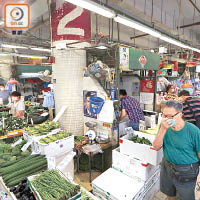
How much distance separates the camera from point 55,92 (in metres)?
4.83

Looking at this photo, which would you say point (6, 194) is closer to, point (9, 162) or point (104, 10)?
point (9, 162)

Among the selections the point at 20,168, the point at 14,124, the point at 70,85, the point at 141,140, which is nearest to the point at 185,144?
the point at 141,140

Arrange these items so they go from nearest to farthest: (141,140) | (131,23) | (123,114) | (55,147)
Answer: (55,147), (141,140), (131,23), (123,114)

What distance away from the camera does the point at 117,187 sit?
291 centimetres

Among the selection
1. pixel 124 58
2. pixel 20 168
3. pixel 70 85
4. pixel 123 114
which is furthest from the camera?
pixel 70 85

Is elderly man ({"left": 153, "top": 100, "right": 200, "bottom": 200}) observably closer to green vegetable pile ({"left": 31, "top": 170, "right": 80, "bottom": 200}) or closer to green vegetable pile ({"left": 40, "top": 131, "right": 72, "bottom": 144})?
green vegetable pile ({"left": 31, "top": 170, "right": 80, "bottom": 200})

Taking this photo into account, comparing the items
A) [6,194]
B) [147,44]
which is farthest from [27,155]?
[147,44]

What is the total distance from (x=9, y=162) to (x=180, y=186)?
269 centimetres

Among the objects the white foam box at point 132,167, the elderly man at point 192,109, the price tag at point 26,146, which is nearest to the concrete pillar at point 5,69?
the price tag at point 26,146

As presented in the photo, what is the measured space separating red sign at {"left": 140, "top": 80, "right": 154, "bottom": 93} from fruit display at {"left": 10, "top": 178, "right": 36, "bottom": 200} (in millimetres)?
4464

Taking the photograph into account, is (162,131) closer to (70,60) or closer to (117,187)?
(117,187)

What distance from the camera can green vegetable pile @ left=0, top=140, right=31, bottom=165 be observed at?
284cm

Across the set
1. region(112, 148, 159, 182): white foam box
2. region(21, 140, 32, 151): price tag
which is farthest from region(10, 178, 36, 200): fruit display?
region(112, 148, 159, 182): white foam box

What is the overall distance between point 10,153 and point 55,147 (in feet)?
2.70
